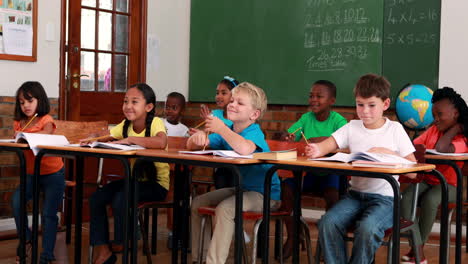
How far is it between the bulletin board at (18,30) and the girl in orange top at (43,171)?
2.91ft

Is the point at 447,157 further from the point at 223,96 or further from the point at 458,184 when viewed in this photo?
the point at 223,96

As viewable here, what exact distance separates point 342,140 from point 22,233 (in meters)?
1.71

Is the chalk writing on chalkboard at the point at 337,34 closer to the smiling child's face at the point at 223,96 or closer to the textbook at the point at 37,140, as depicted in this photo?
the smiling child's face at the point at 223,96

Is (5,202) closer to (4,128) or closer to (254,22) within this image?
(4,128)

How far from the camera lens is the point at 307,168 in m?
2.58

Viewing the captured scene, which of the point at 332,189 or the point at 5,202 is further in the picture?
the point at 5,202

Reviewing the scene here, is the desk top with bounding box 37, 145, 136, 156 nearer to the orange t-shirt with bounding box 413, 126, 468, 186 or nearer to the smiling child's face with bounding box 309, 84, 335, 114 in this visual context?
the smiling child's face with bounding box 309, 84, 335, 114

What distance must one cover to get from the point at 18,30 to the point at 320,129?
2198mm

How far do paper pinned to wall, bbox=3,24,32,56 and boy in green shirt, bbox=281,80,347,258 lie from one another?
1966 mm

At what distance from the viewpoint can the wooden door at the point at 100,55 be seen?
5.03m

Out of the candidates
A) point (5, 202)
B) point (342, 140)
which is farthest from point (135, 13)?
point (342, 140)

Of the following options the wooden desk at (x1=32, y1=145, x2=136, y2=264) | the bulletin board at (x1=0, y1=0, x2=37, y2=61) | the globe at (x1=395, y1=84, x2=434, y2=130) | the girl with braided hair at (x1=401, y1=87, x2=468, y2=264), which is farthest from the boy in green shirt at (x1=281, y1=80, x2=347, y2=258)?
the bulletin board at (x1=0, y1=0, x2=37, y2=61)

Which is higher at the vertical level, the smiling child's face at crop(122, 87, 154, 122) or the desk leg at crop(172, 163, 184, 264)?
the smiling child's face at crop(122, 87, 154, 122)

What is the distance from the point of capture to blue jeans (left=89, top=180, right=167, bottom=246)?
3352mm
